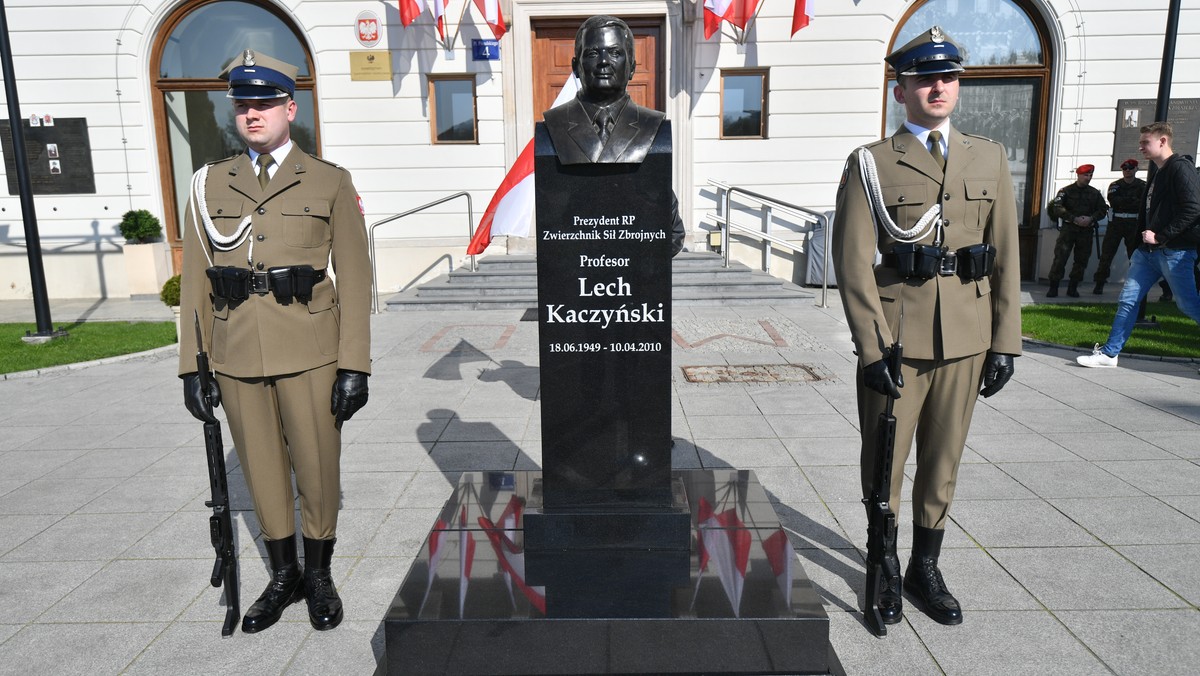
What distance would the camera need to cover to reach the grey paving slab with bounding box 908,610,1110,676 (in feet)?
8.52

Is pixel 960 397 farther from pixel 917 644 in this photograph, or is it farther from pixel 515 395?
pixel 515 395

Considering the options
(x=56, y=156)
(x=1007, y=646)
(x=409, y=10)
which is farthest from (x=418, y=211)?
(x=1007, y=646)

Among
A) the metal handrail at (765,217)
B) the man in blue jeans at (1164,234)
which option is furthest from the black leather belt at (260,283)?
the metal handrail at (765,217)

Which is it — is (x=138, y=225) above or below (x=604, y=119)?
below

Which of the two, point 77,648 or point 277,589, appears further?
point 277,589

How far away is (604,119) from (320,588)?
2.10 meters

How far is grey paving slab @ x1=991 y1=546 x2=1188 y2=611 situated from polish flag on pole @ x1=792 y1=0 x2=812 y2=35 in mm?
9234

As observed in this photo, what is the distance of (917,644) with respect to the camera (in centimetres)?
277

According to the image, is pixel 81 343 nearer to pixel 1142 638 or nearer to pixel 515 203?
pixel 515 203

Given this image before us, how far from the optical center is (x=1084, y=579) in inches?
125

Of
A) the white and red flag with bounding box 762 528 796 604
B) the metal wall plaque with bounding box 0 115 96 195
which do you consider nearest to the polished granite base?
the white and red flag with bounding box 762 528 796 604

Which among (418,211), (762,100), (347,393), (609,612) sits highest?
(762,100)

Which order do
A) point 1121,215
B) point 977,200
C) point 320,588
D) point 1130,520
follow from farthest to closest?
point 1121,215
point 1130,520
point 320,588
point 977,200

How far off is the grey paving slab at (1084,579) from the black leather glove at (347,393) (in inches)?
108
